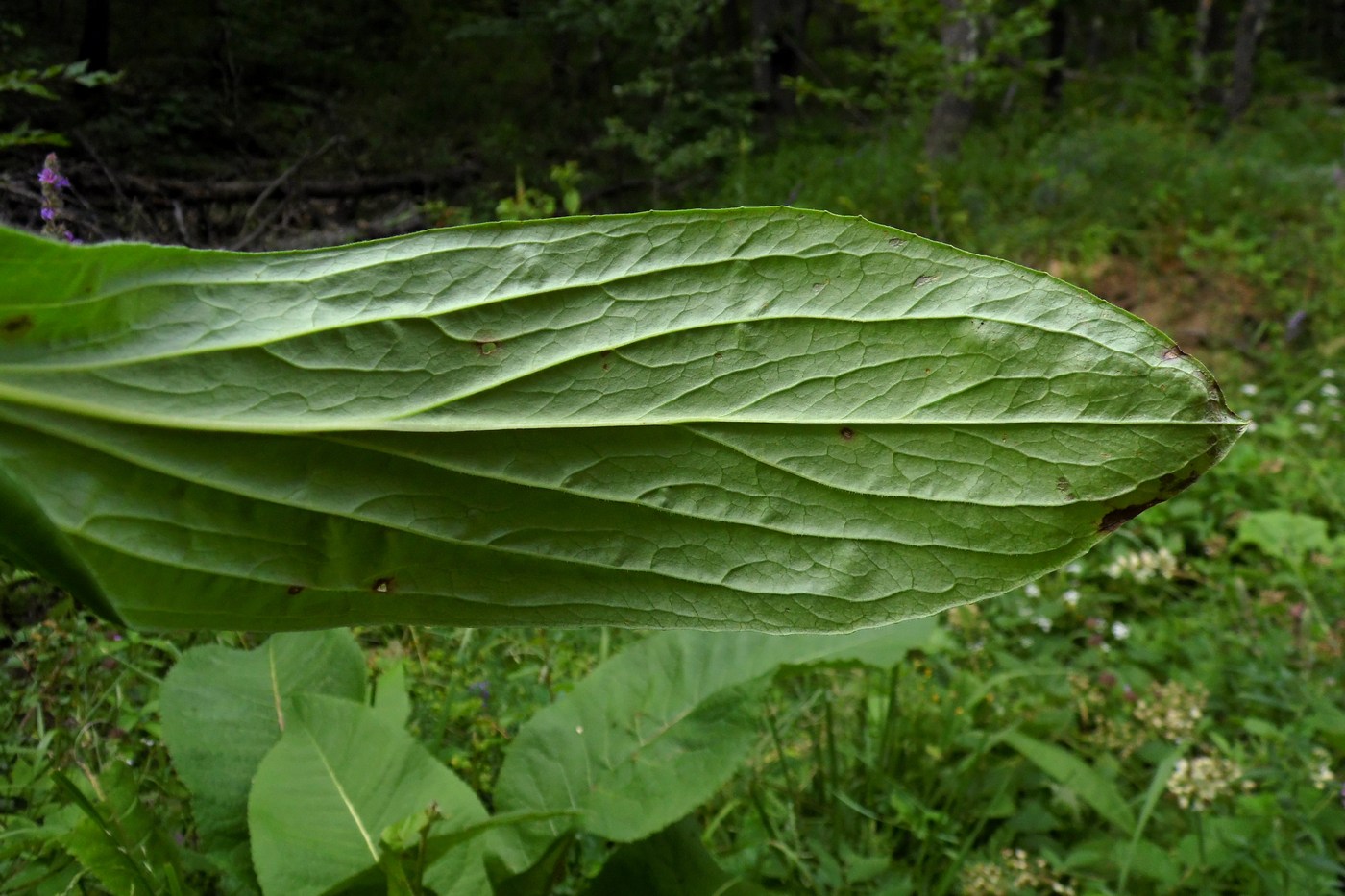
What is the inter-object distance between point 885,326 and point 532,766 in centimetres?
82

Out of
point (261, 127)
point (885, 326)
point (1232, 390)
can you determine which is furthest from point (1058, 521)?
point (261, 127)

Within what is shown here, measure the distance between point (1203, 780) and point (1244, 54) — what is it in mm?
11147

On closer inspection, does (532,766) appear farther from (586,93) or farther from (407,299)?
(586,93)

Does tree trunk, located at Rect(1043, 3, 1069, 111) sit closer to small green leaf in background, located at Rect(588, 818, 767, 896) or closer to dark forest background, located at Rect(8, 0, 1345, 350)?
dark forest background, located at Rect(8, 0, 1345, 350)

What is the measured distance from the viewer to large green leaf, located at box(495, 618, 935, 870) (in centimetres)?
108

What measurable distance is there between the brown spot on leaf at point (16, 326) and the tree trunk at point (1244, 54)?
12.2 meters

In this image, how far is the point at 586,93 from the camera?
1039cm

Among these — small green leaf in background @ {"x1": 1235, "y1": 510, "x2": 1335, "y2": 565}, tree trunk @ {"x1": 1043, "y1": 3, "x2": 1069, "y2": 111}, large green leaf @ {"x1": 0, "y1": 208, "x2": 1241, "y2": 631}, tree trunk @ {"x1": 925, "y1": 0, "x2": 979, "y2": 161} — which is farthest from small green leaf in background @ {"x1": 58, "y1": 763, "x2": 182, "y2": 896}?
tree trunk @ {"x1": 1043, "y1": 3, "x2": 1069, "y2": 111}

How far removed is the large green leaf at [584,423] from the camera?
1.62 ft

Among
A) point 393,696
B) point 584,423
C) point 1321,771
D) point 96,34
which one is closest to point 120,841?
point 393,696

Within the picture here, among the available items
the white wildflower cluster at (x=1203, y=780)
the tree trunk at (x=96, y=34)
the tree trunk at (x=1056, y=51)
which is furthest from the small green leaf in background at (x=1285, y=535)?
the tree trunk at (x=1056, y=51)

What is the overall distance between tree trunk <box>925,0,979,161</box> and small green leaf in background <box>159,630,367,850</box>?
5.80 meters

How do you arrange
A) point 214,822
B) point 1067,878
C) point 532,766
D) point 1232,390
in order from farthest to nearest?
point 1232,390 → point 1067,878 → point 532,766 → point 214,822

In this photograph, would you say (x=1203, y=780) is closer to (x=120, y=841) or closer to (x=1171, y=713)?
(x=1171, y=713)
